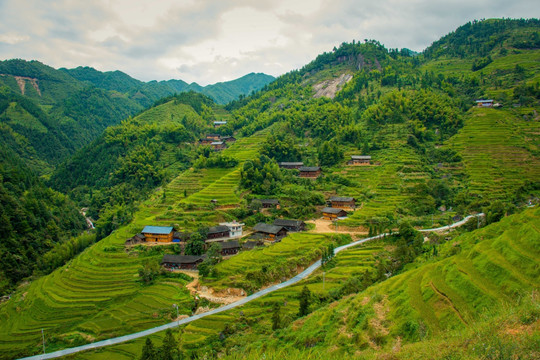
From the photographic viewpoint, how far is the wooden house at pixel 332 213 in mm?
55256

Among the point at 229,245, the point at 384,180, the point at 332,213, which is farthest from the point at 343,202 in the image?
the point at 229,245

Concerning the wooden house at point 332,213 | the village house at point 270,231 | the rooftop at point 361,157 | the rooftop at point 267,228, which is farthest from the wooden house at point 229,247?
the rooftop at point 361,157

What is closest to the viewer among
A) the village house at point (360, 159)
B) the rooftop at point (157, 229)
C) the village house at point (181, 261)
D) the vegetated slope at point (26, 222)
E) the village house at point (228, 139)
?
the village house at point (181, 261)

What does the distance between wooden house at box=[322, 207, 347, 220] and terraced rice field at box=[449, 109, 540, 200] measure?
21.6 meters

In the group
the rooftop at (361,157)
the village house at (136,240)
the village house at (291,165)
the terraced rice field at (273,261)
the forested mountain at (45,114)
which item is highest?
the forested mountain at (45,114)

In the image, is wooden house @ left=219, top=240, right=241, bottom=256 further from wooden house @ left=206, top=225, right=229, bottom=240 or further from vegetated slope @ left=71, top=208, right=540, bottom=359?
vegetated slope @ left=71, top=208, right=540, bottom=359

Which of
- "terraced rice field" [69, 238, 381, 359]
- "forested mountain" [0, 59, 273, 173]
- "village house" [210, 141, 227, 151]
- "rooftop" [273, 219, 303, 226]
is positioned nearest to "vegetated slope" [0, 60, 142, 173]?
"forested mountain" [0, 59, 273, 173]

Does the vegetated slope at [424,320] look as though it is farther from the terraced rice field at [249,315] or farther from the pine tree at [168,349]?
the pine tree at [168,349]

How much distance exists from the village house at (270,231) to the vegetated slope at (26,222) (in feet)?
101

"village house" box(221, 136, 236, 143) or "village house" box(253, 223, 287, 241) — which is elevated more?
"village house" box(221, 136, 236, 143)

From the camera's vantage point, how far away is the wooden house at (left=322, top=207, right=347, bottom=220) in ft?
181

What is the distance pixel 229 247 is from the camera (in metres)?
44.7

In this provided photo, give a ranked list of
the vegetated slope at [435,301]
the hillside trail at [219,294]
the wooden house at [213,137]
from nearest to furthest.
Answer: the vegetated slope at [435,301] < the hillside trail at [219,294] < the wooden house at [213,137]

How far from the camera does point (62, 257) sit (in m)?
47.8
